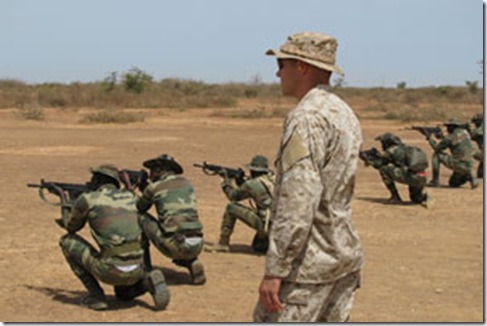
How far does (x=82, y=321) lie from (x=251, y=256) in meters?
3.16

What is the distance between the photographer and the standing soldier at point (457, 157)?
53.4ft

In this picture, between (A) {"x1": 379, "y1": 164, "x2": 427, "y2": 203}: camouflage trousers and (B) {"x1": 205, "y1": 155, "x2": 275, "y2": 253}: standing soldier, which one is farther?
(A) {"x1": 379, "y1": 164, "x2": 427, "y2": 203}: camouflage trousers

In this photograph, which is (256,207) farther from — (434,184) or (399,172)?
(434,184)

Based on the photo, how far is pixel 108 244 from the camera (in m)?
7.20

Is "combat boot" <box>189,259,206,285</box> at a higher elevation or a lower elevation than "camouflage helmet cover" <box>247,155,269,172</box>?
lower

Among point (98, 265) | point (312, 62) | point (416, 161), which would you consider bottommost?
point (98, 265)

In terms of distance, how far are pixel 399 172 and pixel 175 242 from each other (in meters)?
6.92

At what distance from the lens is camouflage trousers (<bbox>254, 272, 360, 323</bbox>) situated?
3877 mm

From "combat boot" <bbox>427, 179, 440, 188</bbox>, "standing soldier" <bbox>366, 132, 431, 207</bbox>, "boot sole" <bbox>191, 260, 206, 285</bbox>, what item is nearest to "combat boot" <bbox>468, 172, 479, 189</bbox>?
"combat boot" <bbox>427, 179, 440, 188</bbox>

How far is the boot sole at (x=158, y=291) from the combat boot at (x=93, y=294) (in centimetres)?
43

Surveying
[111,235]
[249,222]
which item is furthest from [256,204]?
[111,235]

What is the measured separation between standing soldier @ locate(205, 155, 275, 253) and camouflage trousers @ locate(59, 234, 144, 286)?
2646 millimetres

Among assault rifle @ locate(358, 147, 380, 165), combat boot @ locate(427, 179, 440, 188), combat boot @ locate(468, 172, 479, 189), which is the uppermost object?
assault rifle @ locate(358, 147, 380, 165)

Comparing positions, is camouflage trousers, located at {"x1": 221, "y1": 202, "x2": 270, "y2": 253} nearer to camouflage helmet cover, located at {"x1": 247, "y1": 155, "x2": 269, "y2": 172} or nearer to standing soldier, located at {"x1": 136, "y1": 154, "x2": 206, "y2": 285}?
camouflage helmet cover, located at {"x1": 247, "y1": 155, "x2": 269, "y2": 172}
